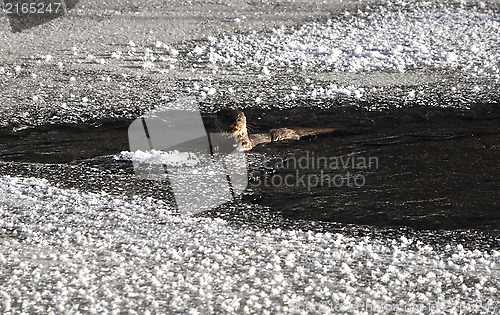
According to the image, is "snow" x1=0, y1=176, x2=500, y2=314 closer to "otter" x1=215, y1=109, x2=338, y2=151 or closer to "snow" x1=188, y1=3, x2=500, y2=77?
"otter" x1=215, y1=109, x2=338, y2=151

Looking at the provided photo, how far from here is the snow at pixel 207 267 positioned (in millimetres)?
2143

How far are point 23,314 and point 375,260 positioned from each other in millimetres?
1339

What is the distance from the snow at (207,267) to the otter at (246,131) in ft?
2.18

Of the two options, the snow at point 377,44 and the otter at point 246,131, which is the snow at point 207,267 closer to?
the otter at point 246,131

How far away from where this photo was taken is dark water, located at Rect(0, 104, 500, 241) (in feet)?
8.91

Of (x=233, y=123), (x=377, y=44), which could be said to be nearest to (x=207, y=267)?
(x=233, y=123)

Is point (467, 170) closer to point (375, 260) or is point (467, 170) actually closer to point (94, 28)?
→ point (375, 260)

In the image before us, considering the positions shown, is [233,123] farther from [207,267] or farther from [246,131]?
[207,267]

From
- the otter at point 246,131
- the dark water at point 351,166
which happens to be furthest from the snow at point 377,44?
the otter at point 246,131

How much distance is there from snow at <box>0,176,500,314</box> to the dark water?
0.58 feet

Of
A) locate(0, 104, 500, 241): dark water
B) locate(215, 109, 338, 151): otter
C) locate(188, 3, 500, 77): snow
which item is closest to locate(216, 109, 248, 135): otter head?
locate(215, 109, 338, 151): otter

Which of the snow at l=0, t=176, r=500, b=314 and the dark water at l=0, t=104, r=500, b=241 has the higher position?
the dark water at l=0, t=104, r=500, b=241

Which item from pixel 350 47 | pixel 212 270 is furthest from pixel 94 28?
pixel 212 270

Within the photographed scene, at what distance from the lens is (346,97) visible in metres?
3.88
